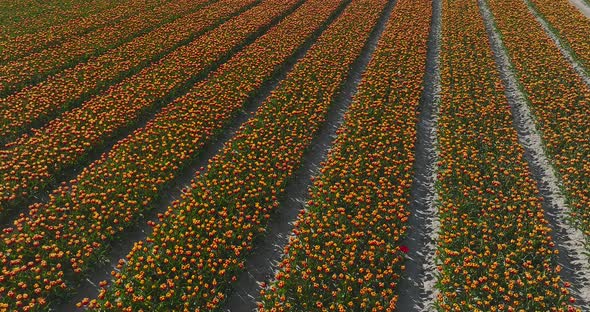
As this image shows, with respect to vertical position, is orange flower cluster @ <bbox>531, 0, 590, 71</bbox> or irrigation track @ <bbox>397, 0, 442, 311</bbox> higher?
orange flower cluster @ <bbox>531, 0, 590, 71</bbox>

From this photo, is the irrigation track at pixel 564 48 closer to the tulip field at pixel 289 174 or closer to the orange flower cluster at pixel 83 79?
the tulip field at pixel 289 174

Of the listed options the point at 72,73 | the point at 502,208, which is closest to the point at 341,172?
the point at 502,208

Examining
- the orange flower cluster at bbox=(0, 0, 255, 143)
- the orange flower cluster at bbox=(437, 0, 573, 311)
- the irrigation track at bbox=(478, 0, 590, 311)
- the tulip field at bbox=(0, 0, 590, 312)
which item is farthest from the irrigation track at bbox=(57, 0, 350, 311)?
the irrigation track at bbox=(478, 0, 590, 311)

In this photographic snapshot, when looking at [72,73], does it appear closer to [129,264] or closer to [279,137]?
[279,137]

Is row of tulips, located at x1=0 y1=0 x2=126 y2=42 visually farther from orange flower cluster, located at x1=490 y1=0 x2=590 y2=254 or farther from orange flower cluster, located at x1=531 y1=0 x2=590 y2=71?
orange flower cluster, located at x1=531 y1=0 x2=590 y2=71

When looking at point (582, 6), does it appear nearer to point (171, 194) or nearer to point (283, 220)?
point (283, 220)

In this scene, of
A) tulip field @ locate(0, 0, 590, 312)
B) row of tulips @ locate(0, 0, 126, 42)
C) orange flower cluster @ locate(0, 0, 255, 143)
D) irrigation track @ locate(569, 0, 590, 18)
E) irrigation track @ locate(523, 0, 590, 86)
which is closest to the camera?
tulip field @ locate(0, 0, 590, 312)
